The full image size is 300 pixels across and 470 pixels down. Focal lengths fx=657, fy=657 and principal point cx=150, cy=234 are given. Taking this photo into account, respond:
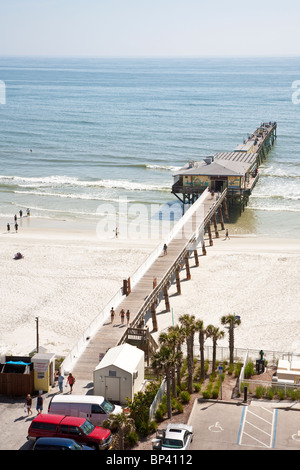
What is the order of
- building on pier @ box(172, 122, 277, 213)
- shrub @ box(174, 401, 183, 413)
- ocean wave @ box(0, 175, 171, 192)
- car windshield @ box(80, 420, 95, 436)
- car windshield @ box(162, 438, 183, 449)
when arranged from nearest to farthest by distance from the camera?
car windshield @ box(162, 438, 183, 449) < car windshield @ box(80, 420, 95, 436) < shrub @ box(174, 401, 183, 413) < building on pier @ box(172, 122, 277, 213) < ocean wave @ box(0, 175, 171, 192)

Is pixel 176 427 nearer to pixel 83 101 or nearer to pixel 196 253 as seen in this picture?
pixel 196 253

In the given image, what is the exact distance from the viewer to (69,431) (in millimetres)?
19312

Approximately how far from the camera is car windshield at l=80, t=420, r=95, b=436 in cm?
1939

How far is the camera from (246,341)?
30.0m

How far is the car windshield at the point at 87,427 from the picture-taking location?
19392 mm

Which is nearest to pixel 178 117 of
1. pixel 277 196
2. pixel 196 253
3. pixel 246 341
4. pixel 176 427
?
pixel 277 196

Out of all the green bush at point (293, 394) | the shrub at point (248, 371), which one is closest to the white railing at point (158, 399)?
the shrub at point (248, 371)

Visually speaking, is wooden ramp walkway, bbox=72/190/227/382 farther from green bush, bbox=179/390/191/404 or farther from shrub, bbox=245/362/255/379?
shrub, bbox=245/362/255/379

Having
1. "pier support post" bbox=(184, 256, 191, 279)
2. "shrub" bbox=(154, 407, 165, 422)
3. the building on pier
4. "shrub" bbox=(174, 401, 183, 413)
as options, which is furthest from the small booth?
the building on pier

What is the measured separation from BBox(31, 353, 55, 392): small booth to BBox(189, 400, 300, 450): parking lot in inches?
208

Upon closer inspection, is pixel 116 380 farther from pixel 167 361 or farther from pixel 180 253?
pixel 180 253

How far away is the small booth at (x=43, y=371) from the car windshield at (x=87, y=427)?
370 cm

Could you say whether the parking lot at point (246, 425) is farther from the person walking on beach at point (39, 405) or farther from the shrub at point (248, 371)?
the person walking on beach at point (39, 405)

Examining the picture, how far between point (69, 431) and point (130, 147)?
66.8 metres
